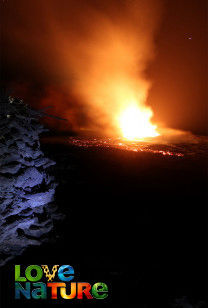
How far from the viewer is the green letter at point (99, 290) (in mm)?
2916

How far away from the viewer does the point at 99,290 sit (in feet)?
9.72

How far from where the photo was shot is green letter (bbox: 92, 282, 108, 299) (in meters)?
2.92

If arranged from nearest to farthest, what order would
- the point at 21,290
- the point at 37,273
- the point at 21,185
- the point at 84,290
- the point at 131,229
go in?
the point at 21,290 → the point at 84,290 → the point at 37,273 → the point at 21,185 → the point at 131,229

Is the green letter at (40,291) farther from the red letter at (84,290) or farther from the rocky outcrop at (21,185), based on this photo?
the rocky outcrop at (21,185)

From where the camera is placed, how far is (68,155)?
6.96 metres

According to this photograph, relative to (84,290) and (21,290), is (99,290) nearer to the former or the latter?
(84,290)

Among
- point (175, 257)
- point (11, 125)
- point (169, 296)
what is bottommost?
point (169, 296)

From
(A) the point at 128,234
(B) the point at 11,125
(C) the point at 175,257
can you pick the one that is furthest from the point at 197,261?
(B) the point at 11,125

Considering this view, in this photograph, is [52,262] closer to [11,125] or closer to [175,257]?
[175,257]

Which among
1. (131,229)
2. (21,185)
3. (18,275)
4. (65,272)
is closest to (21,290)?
(18,275)

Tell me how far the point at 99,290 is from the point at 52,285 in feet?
2.63

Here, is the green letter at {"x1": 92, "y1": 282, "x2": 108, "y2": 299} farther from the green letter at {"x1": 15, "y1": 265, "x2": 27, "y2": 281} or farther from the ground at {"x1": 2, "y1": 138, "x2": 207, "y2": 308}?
the green letter at {"x1": 15, "y1": 265, "x2": 27, "y2": 281}

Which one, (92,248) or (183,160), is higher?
(183,160)

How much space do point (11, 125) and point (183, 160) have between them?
6422 millimetres
